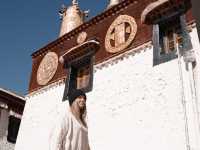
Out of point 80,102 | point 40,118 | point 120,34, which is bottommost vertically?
point 80,102

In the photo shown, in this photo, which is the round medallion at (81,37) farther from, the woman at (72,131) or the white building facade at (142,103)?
the woman at (72,131)

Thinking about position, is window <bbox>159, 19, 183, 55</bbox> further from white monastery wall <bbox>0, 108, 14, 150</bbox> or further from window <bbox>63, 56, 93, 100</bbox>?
white monastery wall <bbox>0, 108, 14, 150</bbox>

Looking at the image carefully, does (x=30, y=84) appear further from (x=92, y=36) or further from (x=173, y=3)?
(x=173, y=3)

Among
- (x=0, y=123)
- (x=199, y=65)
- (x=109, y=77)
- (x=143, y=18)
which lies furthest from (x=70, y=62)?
(x=199, y=65)

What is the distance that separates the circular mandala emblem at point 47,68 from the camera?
13.0m

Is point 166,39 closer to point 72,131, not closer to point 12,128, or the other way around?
point 72,131

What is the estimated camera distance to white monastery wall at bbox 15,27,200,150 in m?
7.82

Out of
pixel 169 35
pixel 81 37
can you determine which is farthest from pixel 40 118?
pixel 169 35

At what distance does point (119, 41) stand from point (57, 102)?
11.1ft

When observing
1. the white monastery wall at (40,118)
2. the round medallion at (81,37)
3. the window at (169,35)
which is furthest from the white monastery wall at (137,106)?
the round medallion at (81,37)

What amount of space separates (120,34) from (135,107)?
9.40ft

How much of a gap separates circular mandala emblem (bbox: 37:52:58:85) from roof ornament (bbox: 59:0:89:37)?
70.4 inches

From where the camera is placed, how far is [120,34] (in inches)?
417

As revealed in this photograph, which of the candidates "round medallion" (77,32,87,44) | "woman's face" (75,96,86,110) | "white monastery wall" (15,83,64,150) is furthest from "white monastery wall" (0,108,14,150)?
"woman's face" (75,96,86,110)
